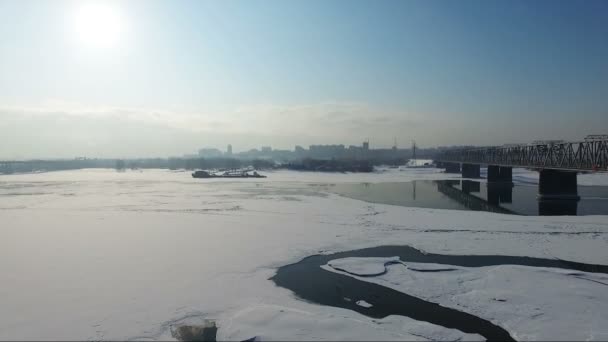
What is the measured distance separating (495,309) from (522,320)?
741mm

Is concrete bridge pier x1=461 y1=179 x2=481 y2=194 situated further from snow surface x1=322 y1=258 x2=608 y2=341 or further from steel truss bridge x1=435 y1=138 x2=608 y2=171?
snow surface x1=322 y1=258 x2=608 y2=341

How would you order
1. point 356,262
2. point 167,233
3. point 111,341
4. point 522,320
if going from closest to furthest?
point 111,341, point 522,320, point 356,262, point 167,233

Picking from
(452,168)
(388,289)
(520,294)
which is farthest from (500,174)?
(388,289)

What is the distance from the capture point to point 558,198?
3691 cm

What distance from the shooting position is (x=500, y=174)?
191ft

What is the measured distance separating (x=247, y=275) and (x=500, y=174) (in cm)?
5491

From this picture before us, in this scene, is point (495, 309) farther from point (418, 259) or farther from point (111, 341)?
point (111, 341)

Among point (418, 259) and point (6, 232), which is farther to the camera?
point (6, 232)

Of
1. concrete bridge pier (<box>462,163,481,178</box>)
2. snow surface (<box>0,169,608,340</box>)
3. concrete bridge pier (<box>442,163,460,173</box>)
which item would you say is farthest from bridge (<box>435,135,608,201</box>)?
concrete bridge pier (<box>442,163,460,173</box>)

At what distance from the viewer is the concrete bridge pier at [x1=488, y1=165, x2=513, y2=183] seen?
57344 mm

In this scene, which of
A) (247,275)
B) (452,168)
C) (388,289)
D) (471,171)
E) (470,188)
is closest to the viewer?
(388,289)

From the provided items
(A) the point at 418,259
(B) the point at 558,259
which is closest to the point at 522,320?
(A) the point at 418,259

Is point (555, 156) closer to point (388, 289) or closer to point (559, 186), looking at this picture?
point (559, 186)

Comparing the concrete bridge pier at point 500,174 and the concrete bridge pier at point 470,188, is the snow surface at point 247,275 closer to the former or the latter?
the concrete bridge pier at point 470,188
